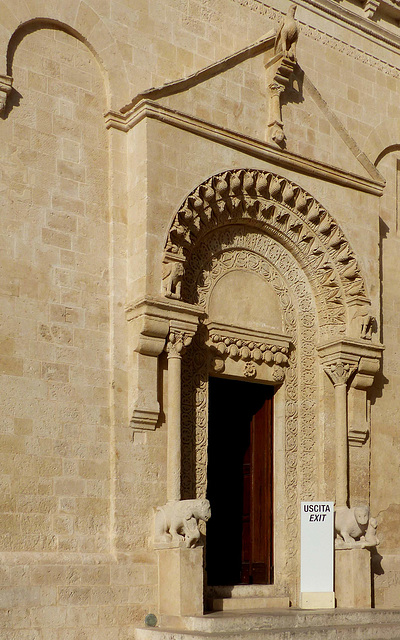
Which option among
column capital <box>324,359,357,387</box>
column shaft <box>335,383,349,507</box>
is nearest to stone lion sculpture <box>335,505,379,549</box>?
column shaft <box>335,383,349,507</box>

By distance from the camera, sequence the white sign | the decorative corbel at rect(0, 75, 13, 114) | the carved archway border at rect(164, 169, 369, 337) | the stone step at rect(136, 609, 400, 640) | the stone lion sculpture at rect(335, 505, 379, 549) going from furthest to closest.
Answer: the carved archway border at rect(164, 169, 369, 337) → the stone lion sculpture at rect(335, 505, 379, 549) → the white sign → the decorative corbel at rect(0, 75, 13, 114) → the stone step at rect(136, 609, 400, 640)

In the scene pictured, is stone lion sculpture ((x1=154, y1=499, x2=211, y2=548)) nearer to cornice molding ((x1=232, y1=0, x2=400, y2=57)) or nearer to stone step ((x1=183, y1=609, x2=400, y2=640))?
stone step ((x1=183, y1=609, x2=400, y2=640))

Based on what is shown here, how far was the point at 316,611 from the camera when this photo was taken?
10273mm

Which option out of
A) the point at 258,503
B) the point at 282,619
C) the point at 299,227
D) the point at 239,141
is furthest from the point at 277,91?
the point at 282,619

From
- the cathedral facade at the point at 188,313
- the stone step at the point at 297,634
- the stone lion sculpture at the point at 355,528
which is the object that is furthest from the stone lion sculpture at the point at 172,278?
the stone step at the point at 297,634

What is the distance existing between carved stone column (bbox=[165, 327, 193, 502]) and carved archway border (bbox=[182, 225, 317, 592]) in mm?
417

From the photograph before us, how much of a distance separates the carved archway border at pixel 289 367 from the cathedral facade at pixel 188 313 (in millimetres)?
25

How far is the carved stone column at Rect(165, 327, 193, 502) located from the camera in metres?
10.2

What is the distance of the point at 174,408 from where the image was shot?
33.8ft

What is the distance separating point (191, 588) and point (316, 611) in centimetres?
146

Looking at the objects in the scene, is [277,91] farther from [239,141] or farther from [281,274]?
[281,274]

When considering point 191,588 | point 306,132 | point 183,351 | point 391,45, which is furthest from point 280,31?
point 191,588

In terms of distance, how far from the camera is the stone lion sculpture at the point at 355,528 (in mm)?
11203

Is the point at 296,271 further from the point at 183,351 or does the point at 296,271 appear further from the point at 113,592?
the point at 113,592
